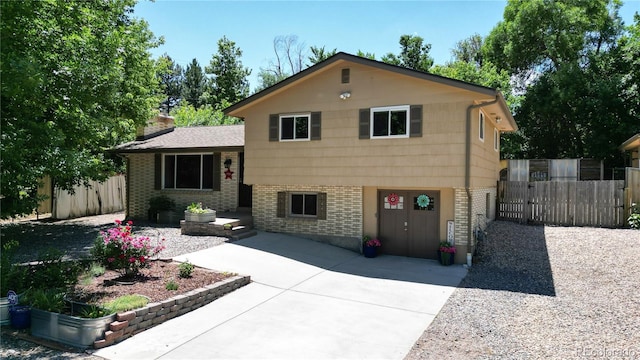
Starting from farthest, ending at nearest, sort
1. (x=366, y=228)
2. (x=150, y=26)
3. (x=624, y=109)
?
(x=624, y=109) → (x=150, y=26) → (x=366, y=228)

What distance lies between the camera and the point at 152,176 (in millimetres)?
16906

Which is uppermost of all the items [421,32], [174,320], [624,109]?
[421,32]

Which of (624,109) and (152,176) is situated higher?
(624,109)

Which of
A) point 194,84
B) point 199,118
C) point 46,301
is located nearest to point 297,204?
point 46,301

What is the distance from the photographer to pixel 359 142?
12.0m

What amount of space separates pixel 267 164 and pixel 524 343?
940 centimetres

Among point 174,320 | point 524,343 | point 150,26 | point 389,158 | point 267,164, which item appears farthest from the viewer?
point 150,26

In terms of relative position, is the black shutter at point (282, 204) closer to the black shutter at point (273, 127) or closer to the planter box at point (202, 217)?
the black shutter at point (273, 127)

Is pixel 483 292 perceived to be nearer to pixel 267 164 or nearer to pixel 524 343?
pixel 524 343

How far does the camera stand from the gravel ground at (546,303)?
18.9 feet

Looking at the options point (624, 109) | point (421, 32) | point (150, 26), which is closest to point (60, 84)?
point (150, 26)

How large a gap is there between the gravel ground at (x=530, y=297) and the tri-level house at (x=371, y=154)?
1.72 metres

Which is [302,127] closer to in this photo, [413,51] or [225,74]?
[413,51]

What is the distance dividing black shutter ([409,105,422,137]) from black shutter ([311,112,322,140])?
9.49ft
